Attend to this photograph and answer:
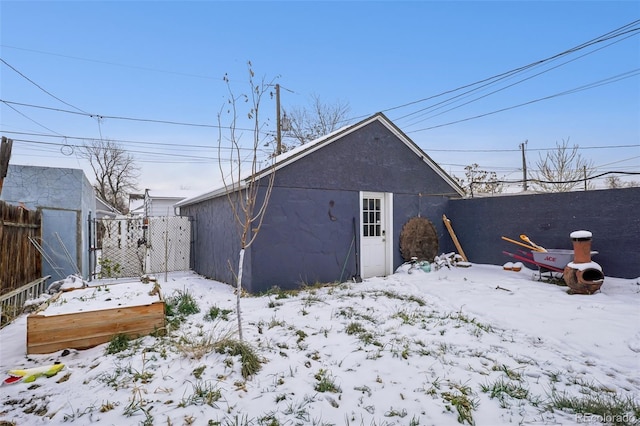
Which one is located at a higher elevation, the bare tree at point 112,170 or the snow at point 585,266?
the bare tree at point 112,170

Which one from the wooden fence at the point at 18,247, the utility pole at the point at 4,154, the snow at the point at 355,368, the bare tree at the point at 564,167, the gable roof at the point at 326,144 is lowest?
the snow at the point at 355,368

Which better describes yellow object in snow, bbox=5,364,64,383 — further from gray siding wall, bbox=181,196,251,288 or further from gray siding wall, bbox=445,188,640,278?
gray siding wall, bbox=445,188,640,278

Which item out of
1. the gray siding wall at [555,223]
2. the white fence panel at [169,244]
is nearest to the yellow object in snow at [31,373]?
the white fence panel at [169,244]

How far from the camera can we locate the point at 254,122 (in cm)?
376

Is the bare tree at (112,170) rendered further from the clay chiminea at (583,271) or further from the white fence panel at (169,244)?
the clay chiminea at (583,271)

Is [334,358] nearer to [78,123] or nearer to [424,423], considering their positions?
[424,423]

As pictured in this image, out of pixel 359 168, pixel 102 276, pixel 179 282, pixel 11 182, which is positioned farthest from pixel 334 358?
pixel 102 276

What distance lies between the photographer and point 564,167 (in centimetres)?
1823

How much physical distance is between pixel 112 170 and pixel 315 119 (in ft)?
74.0

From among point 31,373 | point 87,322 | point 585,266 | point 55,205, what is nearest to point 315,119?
point 55,205

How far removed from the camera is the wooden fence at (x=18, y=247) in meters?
4.77

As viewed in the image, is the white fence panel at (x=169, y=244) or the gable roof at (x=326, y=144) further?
the white fence panel at (x=169, y=244)

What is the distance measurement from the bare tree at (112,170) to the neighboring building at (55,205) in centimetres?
2524

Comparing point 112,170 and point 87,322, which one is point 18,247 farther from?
point 112,170
